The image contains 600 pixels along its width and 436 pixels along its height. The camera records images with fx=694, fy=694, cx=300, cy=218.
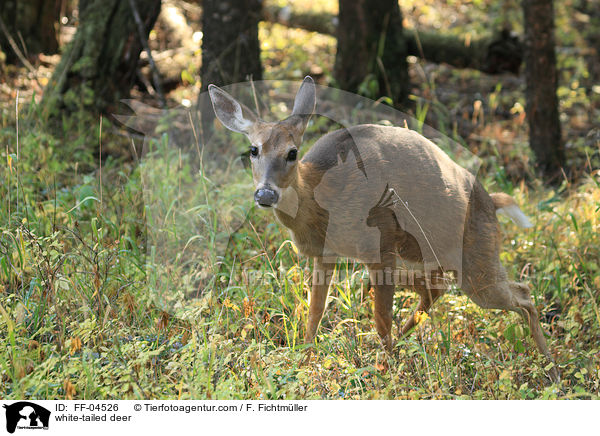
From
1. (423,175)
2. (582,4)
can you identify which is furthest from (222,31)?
(582,4)

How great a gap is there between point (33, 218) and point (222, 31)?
113 inches

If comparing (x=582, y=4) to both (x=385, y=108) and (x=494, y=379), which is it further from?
(x=494, y=379)

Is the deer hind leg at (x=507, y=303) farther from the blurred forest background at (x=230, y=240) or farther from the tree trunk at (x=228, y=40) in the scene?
the tree trunk at (x=228, y=40)

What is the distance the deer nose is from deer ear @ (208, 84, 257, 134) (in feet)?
1.86

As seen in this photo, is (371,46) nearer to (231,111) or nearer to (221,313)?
(231,111)

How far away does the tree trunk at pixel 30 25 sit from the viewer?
7.99m

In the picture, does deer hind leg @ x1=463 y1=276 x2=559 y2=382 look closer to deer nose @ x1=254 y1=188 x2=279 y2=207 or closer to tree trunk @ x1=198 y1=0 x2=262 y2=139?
deer nose @ x1=254 y1=188 x2=279 y2=207

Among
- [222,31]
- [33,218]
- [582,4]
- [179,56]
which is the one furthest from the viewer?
[582,4]

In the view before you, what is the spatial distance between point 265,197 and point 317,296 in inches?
32.3

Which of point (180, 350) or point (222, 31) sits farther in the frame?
point (222, 31)

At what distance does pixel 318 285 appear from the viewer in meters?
3.96
